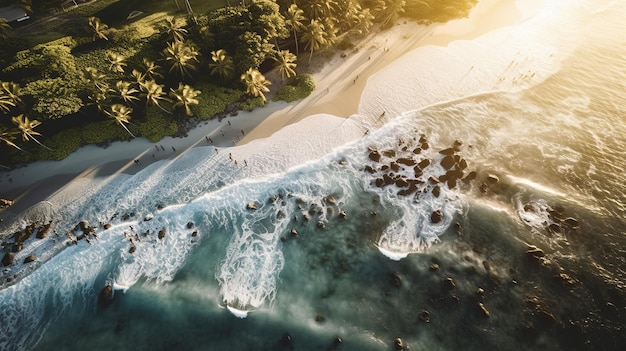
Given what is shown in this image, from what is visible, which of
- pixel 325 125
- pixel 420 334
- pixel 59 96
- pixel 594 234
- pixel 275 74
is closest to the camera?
pixel 420 334

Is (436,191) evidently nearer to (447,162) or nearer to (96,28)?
(447,162)

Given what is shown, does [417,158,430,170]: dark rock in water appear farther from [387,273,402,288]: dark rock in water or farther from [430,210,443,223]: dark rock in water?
[387,273,402,288]: dark rock in water

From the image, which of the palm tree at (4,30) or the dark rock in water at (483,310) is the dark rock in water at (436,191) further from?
the palm tree at (4,30)

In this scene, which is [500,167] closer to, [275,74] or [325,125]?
[325,125]

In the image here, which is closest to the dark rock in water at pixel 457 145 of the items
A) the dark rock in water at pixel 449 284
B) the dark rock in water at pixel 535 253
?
the dark rock in water at pixel 535 253

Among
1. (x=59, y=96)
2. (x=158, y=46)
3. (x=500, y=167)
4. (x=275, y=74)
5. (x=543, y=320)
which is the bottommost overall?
(x=543, y=320)

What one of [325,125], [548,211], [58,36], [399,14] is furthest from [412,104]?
[58,36]

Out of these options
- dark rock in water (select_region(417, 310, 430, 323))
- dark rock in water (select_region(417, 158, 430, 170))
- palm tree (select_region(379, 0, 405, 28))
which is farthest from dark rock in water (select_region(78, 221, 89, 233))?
palm tree (select_region(379, 0, 405, 28))

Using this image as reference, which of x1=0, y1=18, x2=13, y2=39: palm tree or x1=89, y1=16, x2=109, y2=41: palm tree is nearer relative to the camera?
x1=0, y1=18, x2=13, y2=39: palm tree
